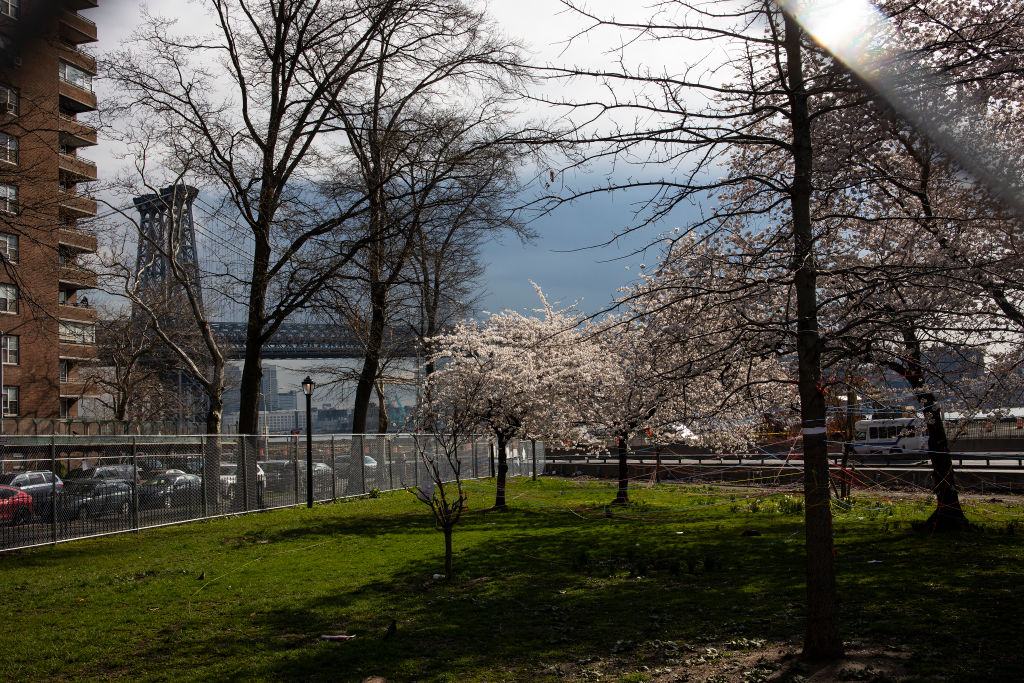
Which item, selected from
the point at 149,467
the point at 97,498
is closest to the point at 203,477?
the point at 149,467

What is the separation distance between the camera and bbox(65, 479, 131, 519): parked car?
1484cm

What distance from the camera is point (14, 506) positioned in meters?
13.6

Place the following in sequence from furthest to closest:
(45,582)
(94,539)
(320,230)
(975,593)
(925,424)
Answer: (320,230)
(94,539)
(925,424)
(45,582)
(975,593)

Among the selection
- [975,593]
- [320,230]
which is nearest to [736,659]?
[975,593]

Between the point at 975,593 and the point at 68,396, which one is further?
the point at 68,396

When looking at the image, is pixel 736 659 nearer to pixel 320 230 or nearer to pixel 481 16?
pixel 320 230

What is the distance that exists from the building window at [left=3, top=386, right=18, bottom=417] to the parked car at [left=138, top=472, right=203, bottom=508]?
28495 millimetres

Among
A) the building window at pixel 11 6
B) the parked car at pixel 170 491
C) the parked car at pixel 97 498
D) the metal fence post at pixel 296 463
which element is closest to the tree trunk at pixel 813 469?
the building window at pixel 11 6

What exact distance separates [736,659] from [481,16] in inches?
721

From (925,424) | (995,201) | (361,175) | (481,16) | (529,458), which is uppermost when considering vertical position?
(481,16)

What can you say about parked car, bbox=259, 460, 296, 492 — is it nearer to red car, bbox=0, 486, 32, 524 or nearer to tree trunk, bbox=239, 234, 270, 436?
tree trunk, bbox=239, 234, 270, 436

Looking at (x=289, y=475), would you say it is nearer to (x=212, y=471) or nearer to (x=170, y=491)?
(x=212, y=471)

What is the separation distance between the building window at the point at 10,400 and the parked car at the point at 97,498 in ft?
97.3

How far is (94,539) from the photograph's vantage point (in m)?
15.1
